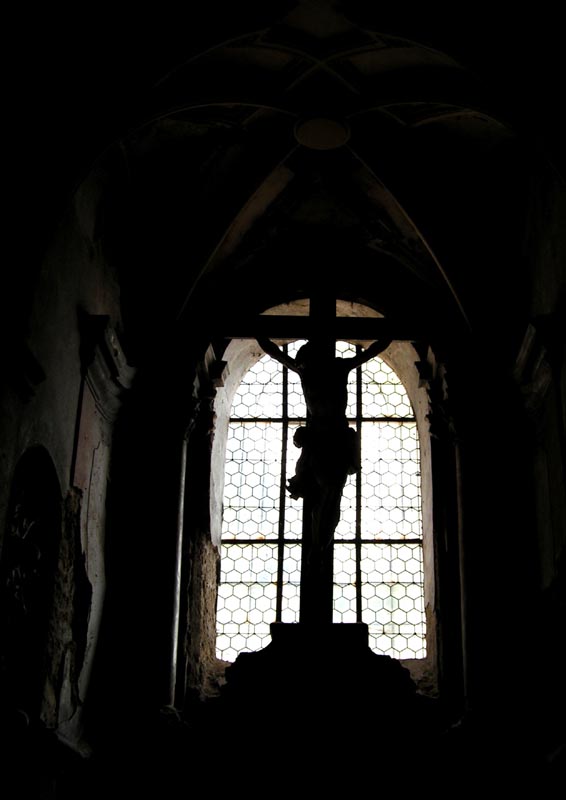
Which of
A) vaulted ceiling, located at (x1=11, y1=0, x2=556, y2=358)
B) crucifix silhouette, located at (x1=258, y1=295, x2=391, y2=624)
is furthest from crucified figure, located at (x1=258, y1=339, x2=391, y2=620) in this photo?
vaulted ceiling, located at (x1=11, y1=0, x2=556, y2=358)

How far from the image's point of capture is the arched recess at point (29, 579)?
271 inches

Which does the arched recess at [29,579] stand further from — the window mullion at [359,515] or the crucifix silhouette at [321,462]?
the window mullion at [359,515]

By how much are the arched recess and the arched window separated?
10.1 feet

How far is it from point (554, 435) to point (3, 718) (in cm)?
440

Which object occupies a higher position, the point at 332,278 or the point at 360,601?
the point at 332,278

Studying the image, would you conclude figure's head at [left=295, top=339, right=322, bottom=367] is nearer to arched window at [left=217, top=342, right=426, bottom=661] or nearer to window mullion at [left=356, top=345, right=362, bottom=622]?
window mullion at [left=356, top=345, right=362, bottom=622]

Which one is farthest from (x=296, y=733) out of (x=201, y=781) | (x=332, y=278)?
(x=332, y=278)

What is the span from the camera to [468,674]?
855cm

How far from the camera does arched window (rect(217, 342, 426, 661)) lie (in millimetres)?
10328

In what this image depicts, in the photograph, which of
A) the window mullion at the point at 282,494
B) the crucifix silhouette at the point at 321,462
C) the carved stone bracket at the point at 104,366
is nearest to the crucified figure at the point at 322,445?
the crucifix silhouette at the point at 321,462

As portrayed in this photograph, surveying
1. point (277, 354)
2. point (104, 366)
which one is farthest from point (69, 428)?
point (277, 354)

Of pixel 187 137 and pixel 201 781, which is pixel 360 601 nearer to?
pixel 201 781

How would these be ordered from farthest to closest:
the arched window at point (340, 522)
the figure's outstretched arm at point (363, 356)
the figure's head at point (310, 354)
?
the arched window at point (340, 522) < the figure's outstretched arm at point (363, 356) < the figure's head at point (310, 354)

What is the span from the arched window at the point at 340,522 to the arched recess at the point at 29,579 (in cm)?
309
